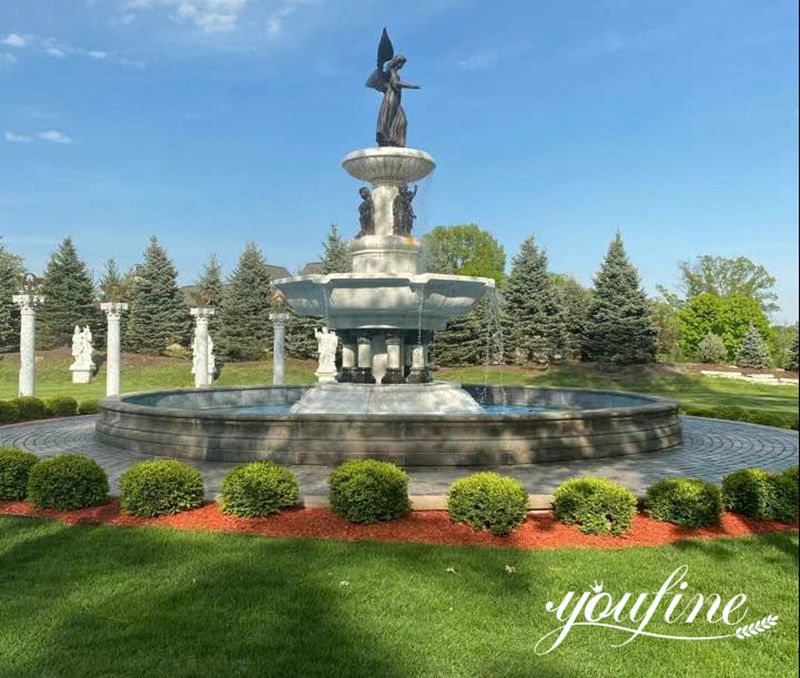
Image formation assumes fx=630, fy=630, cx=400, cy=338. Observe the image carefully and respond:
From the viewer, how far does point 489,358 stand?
4588cm

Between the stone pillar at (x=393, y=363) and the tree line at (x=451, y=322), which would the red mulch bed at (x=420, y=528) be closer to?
the stone pillar at (x=393, y=363)

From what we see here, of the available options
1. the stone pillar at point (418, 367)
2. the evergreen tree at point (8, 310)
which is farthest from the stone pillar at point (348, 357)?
the evergreen tree at point (8, 310)

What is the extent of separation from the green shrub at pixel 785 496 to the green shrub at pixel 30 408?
57.0 feet

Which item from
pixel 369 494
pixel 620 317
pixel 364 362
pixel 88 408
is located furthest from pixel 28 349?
pixel 620 317

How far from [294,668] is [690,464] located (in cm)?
890

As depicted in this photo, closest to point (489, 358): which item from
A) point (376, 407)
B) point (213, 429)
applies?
point (376, 407)

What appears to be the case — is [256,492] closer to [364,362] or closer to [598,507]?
[598,507]

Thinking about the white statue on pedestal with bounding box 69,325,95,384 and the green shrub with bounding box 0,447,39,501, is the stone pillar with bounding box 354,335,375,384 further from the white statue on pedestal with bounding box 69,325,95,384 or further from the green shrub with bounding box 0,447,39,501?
the white statue on pedestal with bounding box 69,325,95,384

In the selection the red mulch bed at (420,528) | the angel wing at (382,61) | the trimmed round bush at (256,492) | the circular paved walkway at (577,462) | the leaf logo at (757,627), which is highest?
the angel wing at (382,61)

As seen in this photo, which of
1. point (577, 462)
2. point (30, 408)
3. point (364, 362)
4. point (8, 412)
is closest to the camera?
point (577, 462)

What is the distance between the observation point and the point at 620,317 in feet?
140

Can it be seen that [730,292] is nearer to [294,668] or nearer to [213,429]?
[213,429]

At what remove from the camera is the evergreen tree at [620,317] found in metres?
42.8

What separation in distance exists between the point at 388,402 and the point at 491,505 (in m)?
7.05
